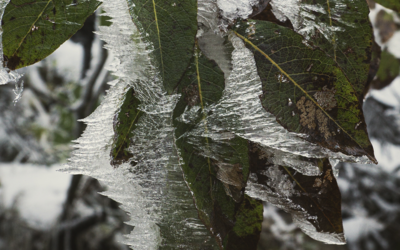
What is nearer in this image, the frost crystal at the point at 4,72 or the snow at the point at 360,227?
the frost crystal at the point at 4,72

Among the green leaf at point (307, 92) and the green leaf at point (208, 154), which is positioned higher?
the green leaf at point (307, 92)

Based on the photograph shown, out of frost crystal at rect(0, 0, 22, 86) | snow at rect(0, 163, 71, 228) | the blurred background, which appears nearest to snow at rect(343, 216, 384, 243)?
the blurred background

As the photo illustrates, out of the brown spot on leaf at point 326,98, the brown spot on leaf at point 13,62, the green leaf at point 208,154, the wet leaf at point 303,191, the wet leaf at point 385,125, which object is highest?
the brown spot on leaf at point 13,62

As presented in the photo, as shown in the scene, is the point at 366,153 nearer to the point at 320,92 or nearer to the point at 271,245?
the point at 320,92

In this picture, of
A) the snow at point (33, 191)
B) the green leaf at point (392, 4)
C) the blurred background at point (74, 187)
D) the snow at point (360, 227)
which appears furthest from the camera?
the snow at point (360, 227)

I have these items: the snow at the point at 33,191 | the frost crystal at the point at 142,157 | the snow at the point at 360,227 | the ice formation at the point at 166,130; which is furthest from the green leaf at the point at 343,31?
the snow at the point at 360,227

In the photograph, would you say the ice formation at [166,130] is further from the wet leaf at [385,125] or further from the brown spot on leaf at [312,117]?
the wet leaf at [385,125]
